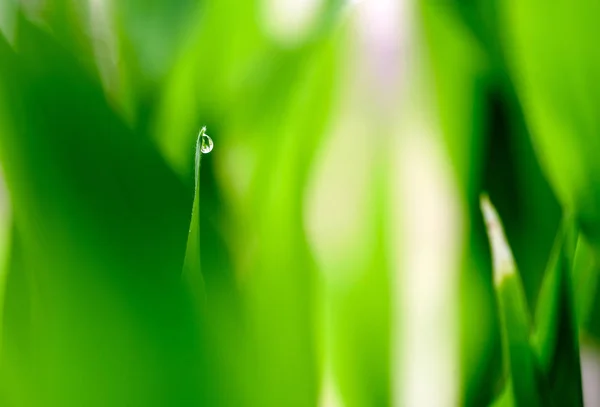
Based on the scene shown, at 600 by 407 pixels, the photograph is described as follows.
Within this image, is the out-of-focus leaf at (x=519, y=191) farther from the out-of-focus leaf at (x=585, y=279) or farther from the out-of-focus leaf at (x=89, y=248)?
the out-of-focus leaf at (x=89, y=248)

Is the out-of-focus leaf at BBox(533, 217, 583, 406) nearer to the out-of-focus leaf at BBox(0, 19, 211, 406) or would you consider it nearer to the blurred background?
the blurred background

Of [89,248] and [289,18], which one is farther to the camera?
[289,18]

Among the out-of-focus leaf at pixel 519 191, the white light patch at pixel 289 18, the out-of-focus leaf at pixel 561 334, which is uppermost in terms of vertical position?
the white light patch at pixel 289 18

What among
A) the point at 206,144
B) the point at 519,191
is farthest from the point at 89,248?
the point at 519,191

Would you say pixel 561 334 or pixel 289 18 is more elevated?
pixel 289 18

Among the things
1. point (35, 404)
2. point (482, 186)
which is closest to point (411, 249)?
point (482, 186)

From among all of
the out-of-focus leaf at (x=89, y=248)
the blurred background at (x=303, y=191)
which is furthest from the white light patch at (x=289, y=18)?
the out-of-focus leaf at (x=89, y=248)

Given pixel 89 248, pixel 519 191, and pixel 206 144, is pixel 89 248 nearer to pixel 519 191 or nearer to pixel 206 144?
pixel 206 144

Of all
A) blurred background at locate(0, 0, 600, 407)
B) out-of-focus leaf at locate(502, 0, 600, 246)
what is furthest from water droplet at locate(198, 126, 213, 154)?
out-of-focus leaf at locate(502, 0, 600, 246)
